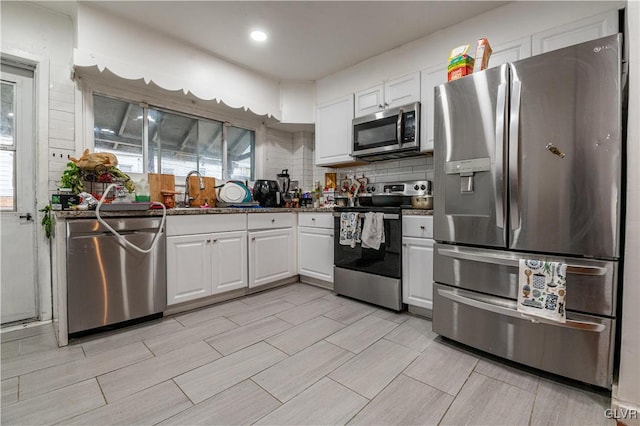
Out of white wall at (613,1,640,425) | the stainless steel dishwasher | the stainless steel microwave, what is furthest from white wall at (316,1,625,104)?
the stainless steel dishwasher

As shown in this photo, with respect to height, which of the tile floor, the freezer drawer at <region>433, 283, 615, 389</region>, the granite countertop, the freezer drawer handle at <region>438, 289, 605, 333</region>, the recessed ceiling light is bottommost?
the tile floor

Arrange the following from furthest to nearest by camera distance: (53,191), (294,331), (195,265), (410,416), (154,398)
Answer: (195,265) < (53,191) < (294,331) < (154,398) < (410,416)

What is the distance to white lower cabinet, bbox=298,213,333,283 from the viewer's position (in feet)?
9.79

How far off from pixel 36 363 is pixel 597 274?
3.10 m

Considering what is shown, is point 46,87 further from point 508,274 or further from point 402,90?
point 508,274

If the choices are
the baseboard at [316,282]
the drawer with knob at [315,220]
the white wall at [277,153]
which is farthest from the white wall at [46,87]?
the baseboard at [316,282]

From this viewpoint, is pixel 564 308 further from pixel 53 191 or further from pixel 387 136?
pixel 53 191

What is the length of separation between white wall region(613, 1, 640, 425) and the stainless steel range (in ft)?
4.35

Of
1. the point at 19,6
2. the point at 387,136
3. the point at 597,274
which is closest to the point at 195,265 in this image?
the point at 387,136

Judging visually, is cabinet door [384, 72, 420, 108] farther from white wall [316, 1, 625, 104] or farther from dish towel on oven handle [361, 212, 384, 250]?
dish towel on oven handle [361, 212, 384, 250]

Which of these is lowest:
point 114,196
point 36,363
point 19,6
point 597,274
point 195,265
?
point 36,363

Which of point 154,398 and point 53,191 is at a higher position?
point 53,191

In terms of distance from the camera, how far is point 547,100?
1467 mm

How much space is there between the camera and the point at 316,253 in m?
3.11
